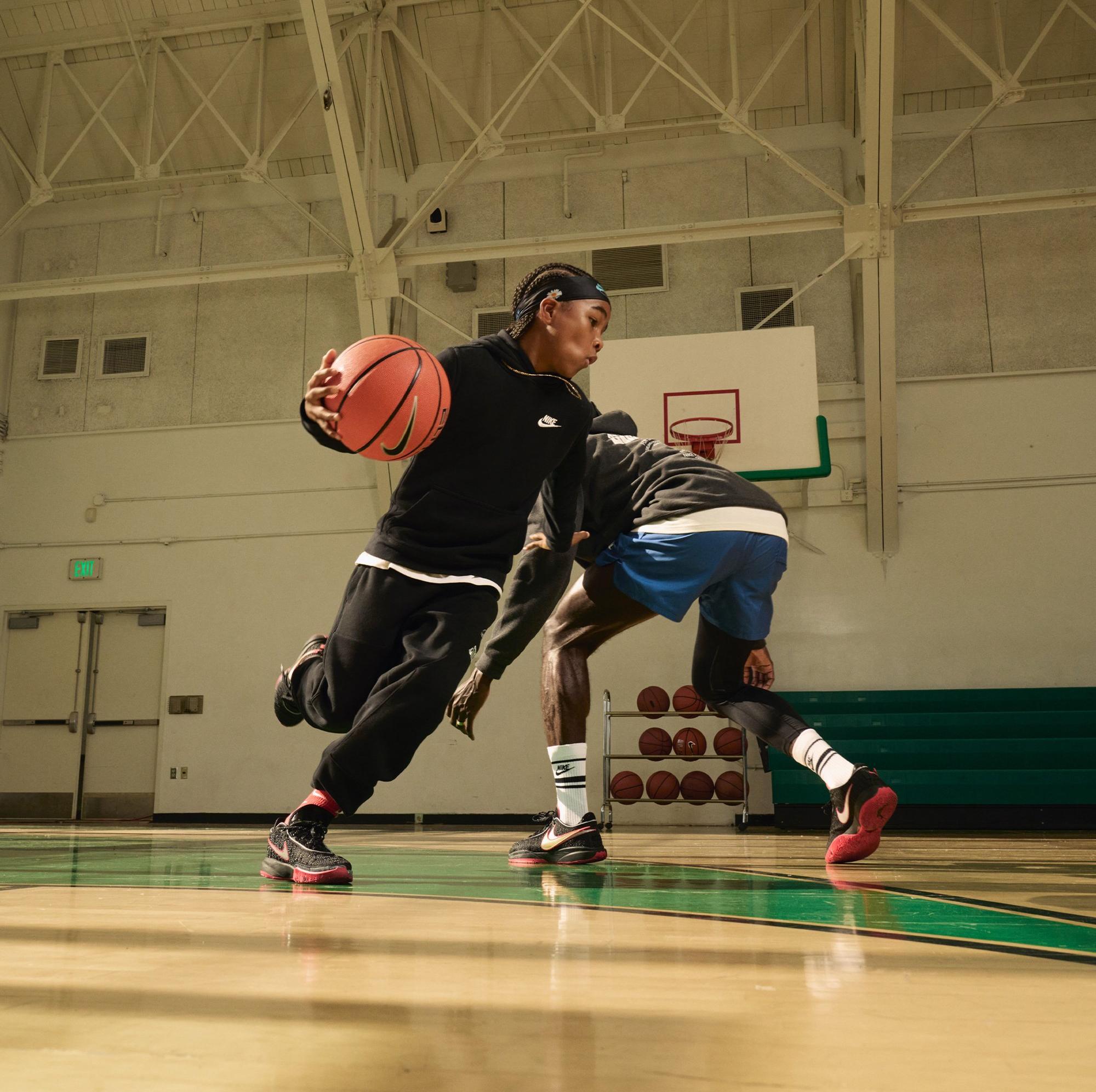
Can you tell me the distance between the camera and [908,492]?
966 centimetres

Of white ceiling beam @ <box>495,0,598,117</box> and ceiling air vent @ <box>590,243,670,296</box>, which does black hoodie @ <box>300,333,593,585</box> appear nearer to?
white ceiling beam @ <box>495,0,598,117</box>

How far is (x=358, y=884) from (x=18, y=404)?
1074 centimetres

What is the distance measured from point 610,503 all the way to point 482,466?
0.78 metres

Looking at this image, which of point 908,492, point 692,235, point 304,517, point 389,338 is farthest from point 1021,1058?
point 304,517

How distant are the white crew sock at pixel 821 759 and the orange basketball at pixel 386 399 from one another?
4.71 ft

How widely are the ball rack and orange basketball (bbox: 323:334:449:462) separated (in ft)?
19.7

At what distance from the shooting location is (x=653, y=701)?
29.7 ft

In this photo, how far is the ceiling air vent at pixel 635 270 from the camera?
34.1 ft

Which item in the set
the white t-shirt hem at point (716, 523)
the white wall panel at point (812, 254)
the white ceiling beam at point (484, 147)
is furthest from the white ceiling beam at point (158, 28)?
the white t-shirt hem at point (716, 523)

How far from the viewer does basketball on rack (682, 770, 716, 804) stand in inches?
343

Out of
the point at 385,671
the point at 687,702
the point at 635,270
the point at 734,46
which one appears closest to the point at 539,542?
the point at 385,671

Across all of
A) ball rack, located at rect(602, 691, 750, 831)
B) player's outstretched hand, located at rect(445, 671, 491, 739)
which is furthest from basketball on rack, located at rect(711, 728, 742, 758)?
player's outstretched hand, located at rect(445, 671, 491, 739)

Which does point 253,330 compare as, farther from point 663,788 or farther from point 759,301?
point 663,788

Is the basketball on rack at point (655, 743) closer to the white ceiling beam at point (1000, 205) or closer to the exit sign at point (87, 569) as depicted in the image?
the white ceiling beam at point (1000, 205)
